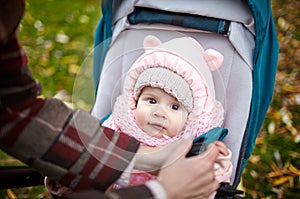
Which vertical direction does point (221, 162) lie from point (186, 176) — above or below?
below

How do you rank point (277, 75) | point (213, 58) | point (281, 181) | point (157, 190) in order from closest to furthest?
point (157, 190)
point (213, 58)
point (281, 181)
point (277, 75)

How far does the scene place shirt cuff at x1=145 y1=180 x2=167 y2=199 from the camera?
1146mm

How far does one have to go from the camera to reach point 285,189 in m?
2.79

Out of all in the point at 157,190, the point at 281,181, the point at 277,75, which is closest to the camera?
the point at 157,190

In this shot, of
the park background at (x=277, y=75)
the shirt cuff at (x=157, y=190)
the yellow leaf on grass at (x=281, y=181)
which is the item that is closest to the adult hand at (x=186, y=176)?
the shirt cuff at (x=157, y=190)

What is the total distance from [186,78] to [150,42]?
24cm

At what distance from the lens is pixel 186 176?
1227mm

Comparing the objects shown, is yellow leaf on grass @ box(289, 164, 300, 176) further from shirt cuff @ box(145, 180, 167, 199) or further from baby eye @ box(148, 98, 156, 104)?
shirt cuff @ box(145, 180, 167, 199)

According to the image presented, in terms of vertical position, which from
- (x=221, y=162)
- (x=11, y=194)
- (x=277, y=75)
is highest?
(x=221, y=162)

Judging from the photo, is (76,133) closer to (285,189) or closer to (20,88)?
(20,88)

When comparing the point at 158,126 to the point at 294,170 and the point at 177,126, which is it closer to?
the point at 177,126

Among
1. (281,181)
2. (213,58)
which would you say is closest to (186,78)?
(213,58)

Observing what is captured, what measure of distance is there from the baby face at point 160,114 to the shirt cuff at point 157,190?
1.64ft

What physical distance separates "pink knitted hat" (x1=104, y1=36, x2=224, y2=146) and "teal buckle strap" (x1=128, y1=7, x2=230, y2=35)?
0.36ft
